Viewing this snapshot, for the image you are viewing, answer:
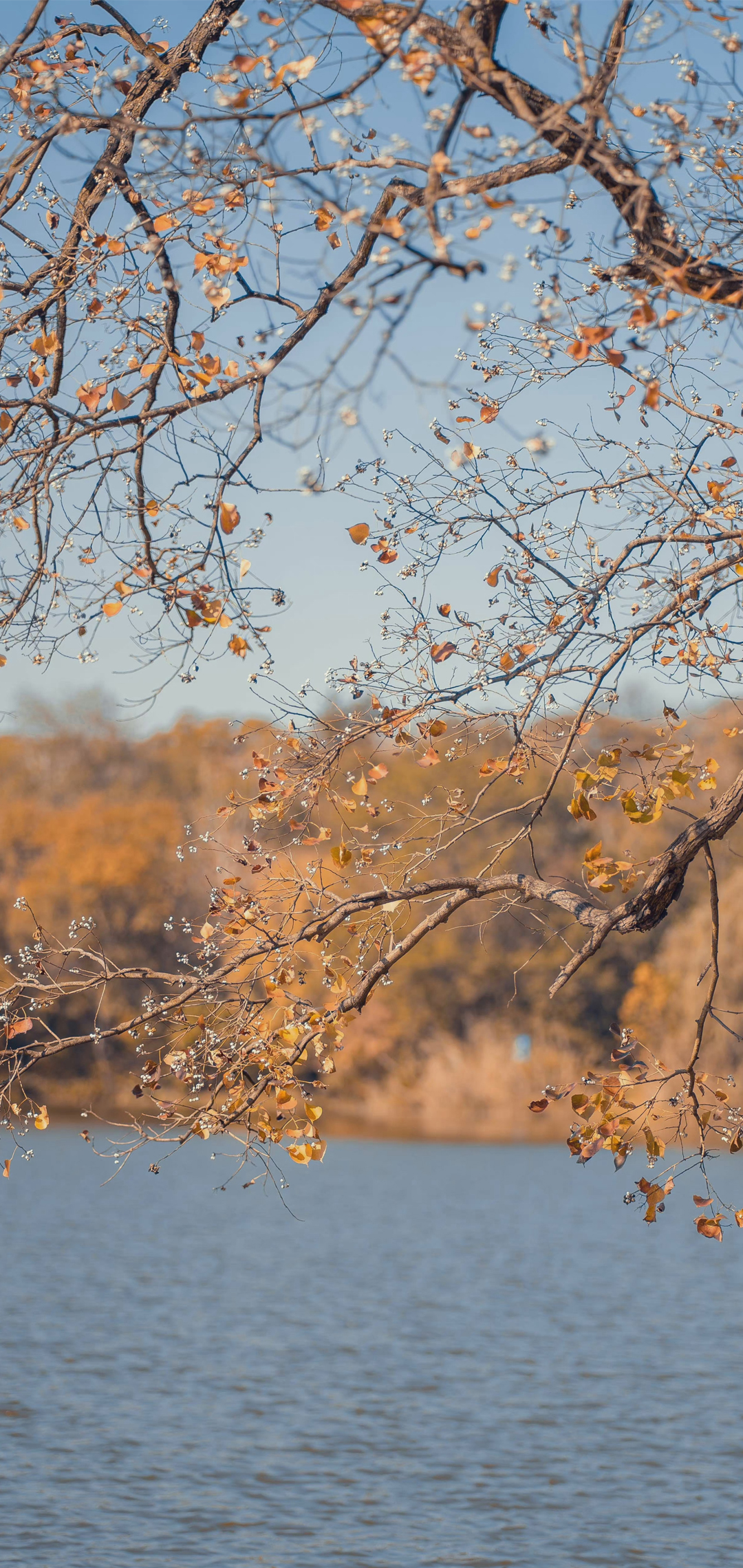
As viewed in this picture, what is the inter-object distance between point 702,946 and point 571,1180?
5.83 metres

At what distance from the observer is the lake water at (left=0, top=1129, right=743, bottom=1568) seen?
9.77m

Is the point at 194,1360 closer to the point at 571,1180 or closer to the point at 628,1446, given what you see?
the point at 628,1446

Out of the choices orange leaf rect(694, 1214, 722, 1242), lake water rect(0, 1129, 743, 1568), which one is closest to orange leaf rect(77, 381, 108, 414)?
orange leaf rect(694, 1214, 722, 1242)

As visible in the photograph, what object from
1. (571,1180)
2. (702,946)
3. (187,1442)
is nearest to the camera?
(187,1442)

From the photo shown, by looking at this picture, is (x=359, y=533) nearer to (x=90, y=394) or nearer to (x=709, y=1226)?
(x=90, y=394)

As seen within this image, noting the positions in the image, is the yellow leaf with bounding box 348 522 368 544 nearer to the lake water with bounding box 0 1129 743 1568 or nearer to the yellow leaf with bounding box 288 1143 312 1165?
the yellow leaf with bounding box 288 1143 312 1165

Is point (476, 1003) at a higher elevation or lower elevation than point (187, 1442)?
higher

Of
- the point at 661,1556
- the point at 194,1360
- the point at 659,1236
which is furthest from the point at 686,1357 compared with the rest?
the point at 659,1236

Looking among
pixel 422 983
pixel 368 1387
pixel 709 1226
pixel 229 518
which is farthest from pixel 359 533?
pixel 422 983

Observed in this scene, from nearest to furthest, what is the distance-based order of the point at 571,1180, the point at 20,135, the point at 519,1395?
the point at 20,135
the point at 519,1395
the point at 571,1180

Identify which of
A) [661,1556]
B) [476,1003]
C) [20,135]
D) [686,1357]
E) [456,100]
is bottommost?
[661,1556]

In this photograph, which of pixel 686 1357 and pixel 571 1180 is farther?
pixel 571 1180

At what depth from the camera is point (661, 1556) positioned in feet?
30.9

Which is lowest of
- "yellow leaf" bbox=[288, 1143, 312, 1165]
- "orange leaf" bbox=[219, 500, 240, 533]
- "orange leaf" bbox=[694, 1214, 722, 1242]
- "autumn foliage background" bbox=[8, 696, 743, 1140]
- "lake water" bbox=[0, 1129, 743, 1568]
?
"lake water" bbox=[0, 1129, 743, 1568]
